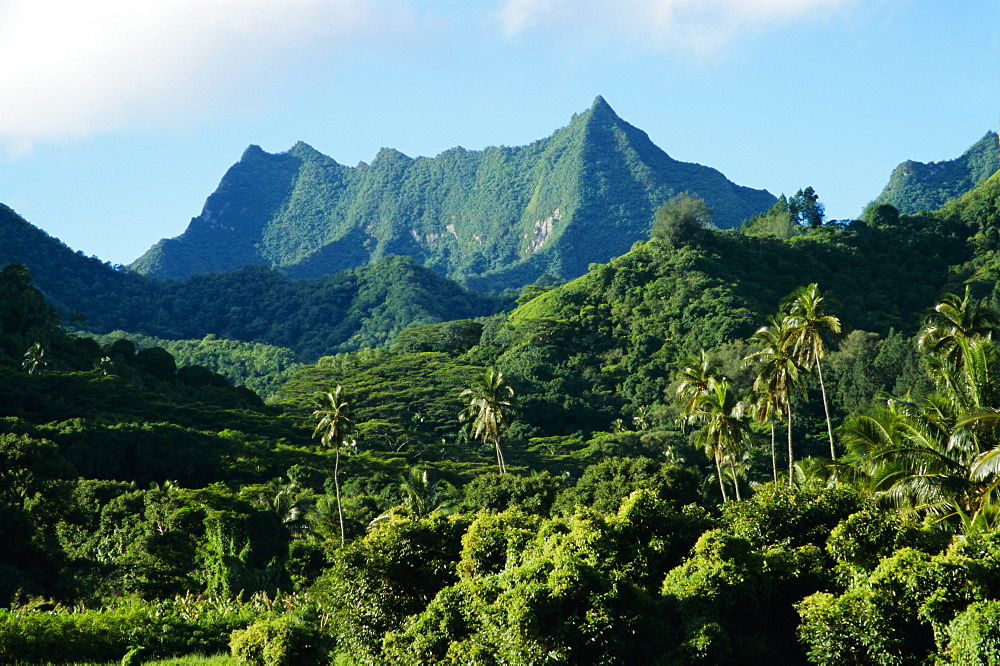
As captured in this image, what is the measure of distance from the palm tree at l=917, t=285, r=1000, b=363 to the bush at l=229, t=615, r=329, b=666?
32945mm

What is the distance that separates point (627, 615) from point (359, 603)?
8.39 metres

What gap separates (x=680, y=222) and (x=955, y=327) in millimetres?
122756

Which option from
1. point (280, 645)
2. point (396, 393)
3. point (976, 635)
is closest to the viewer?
point (976, 635)

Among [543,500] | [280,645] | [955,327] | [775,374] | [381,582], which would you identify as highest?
[955,327]

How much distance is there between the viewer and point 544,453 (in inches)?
4417

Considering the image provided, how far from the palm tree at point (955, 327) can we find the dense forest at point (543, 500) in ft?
0.81

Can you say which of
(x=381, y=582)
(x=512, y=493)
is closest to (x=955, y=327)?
(x=512, y=493)

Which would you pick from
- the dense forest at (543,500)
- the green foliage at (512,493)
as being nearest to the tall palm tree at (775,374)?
the dense forest at (543,500)

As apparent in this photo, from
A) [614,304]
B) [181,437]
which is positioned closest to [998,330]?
[181,437]

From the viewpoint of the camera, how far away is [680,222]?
169875 mm

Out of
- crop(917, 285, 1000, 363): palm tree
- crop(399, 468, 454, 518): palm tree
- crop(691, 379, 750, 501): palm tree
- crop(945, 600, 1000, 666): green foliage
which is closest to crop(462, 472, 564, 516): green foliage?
crop(399, 468, 454, 518): palm tree

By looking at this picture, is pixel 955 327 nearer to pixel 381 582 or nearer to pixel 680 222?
pixel 381 582

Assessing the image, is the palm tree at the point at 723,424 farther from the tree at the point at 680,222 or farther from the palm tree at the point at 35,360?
the tree at the point at 680,222

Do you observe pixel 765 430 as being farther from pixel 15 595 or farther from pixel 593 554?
pixel 593 554
